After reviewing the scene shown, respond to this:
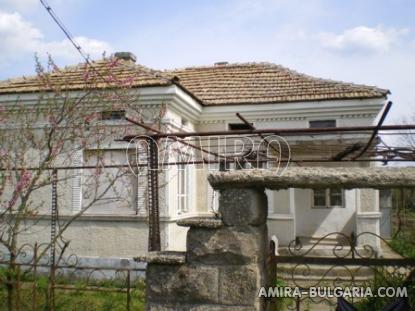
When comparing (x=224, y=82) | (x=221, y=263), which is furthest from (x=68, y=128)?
(x=224, y=82)

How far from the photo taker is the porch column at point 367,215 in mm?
9656

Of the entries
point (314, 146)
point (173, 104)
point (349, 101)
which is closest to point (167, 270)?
point (314, 146)

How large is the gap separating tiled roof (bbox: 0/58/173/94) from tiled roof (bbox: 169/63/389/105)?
197 cm

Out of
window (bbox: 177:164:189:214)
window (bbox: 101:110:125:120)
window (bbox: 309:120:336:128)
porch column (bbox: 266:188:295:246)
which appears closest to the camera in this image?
window (bbox: 101:110:125:120)

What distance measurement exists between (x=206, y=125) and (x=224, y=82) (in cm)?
181

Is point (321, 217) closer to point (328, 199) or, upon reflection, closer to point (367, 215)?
point (328, 199)

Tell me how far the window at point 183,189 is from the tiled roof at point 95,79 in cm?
218

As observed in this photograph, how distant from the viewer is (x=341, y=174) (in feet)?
8.61

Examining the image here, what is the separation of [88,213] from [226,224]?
261 inches

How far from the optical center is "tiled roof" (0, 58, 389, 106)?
8305 millimetres

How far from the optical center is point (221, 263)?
279 cm

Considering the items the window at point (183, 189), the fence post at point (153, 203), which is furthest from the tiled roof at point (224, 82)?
the fence post at point (153, 203)

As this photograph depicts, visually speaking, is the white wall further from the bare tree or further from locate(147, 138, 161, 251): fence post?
Answer: locate(147, 138, 161, 251): fence post

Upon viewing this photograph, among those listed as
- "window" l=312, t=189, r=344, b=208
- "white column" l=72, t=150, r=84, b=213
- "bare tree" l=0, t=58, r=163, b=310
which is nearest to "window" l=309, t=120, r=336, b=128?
"window" l=312, t=189, r=344, b=208
